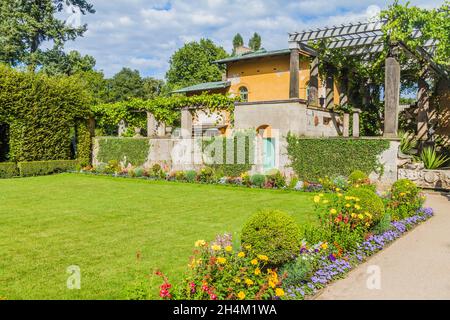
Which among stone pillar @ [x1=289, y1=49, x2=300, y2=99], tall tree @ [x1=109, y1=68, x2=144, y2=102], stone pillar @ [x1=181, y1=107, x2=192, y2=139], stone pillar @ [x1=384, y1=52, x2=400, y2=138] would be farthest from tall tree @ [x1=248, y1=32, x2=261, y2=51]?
stone pillar @ [x1=384, y1=52, x2=400, y2=138]

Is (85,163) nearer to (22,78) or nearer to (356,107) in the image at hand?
(22,78)

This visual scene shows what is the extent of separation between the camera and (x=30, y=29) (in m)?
33.0

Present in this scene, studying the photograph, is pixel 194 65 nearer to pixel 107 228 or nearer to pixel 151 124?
pixel 151 124

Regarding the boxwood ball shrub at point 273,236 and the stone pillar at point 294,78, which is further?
the stone pillar at point 294,78

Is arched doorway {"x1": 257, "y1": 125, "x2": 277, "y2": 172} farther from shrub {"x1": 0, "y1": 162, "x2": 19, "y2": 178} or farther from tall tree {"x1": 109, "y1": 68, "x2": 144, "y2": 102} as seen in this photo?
tall tree {"x1": 109, "y1": 68, "x2": 144, "y2": 102}

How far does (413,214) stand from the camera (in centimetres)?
947

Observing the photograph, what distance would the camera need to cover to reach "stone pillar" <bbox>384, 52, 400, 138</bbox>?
1481cm

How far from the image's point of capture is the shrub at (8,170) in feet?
64.2

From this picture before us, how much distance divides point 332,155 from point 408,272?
1021 cm

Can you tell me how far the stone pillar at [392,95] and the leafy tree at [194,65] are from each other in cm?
3563

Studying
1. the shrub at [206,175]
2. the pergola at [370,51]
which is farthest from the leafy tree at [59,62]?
the pergola at [370,51]

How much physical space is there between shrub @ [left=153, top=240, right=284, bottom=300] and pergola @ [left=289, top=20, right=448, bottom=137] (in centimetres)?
1194

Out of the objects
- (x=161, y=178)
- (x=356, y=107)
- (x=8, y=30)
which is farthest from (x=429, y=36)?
(x=8, y=30)

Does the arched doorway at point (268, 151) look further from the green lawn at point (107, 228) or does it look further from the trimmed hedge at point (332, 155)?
the green lawn at point (107, 228)
